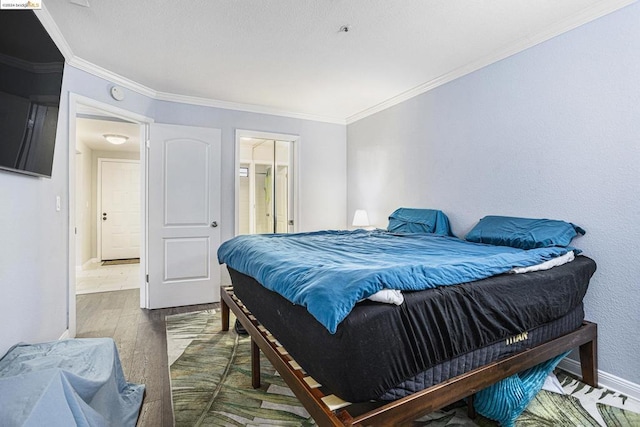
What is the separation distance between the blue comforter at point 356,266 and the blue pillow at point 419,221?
46cm

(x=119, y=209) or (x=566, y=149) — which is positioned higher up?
(x=566, y=149)

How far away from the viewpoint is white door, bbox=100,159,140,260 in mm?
6868

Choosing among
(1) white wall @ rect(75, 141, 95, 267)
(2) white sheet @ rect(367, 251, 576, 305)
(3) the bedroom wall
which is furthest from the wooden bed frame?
(1) white wall @ rect(75, 141, 95, 267)

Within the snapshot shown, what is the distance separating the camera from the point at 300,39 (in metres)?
2.58

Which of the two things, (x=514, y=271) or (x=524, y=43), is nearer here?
(x=514, y=271)

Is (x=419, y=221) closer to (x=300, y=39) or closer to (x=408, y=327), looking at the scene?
(x=300, y=39)

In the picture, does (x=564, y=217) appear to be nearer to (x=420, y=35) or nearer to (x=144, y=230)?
(x=420, y=35)

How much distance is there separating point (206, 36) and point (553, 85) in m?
2.60

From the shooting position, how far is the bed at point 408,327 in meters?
1.19

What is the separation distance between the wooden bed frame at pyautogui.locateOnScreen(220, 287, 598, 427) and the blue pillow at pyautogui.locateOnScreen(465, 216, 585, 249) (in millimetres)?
561

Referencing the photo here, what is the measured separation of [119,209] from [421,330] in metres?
7.37

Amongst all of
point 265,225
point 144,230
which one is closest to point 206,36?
point 144,230

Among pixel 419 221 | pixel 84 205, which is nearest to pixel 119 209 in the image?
pixel 84 205

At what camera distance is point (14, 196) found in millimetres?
1896
